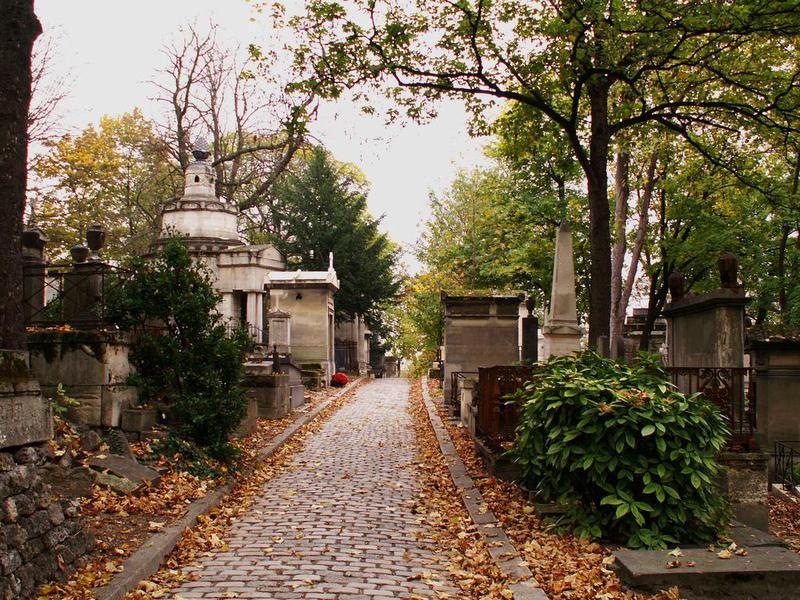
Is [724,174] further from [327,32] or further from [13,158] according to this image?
[13,158]

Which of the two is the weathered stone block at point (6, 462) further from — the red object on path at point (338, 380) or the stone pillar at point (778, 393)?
the red object on path at point (338, 380)

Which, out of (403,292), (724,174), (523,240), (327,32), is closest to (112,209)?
(403,292)

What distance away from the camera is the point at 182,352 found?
30.9 ft

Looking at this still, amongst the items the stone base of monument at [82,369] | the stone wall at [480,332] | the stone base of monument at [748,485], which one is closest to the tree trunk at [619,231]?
the stone wall at [480,332]

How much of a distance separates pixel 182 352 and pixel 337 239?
24.0 meters

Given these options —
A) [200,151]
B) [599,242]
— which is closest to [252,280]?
[200,151]

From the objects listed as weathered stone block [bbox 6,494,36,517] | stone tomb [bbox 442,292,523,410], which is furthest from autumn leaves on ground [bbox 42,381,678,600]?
stone tomb [bbox 442,292,523,410]

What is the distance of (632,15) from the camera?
1030 cm

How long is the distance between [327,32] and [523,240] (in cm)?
1354

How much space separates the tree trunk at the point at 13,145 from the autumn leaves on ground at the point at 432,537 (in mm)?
1962

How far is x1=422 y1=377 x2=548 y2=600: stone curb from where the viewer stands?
5273mm

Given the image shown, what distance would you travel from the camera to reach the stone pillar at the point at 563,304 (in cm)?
1190

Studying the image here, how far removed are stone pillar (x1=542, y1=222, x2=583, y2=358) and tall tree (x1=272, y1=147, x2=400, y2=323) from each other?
2121cm

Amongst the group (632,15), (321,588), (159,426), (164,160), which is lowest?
(321,588)
